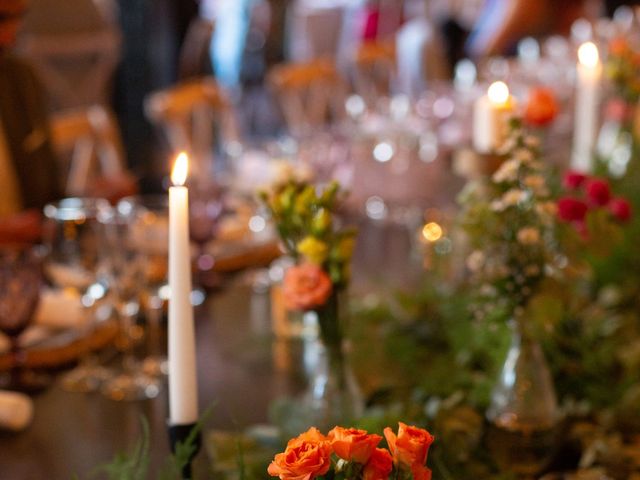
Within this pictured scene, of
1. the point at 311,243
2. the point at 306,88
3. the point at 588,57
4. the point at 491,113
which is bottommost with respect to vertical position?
the point at 311,243

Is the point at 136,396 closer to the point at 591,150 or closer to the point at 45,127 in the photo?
the point at 591,150

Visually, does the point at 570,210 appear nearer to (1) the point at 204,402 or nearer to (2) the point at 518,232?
(2) the point at 518,232

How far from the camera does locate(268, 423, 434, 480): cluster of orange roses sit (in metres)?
0.54

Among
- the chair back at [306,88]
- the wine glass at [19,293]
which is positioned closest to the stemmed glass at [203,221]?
the wine glass at [19,293]

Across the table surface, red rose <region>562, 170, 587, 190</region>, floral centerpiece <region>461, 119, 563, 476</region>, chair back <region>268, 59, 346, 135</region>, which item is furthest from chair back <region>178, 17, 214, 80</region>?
floral centerpiece <region>461, 119, 563, 476</region>

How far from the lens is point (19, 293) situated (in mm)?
1260

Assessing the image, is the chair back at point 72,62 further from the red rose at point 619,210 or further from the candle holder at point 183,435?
the candle holder at point 183,435

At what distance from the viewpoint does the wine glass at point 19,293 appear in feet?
4.11

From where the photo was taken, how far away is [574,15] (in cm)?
600

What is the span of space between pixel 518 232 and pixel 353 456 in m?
0.53

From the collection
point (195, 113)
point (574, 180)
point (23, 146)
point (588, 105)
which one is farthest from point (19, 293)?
point (195, 113)

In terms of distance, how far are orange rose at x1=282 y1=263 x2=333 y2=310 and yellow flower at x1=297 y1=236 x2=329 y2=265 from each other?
0.5 inches

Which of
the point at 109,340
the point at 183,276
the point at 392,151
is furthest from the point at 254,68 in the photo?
the point at 183,276

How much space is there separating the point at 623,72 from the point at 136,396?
166cm
